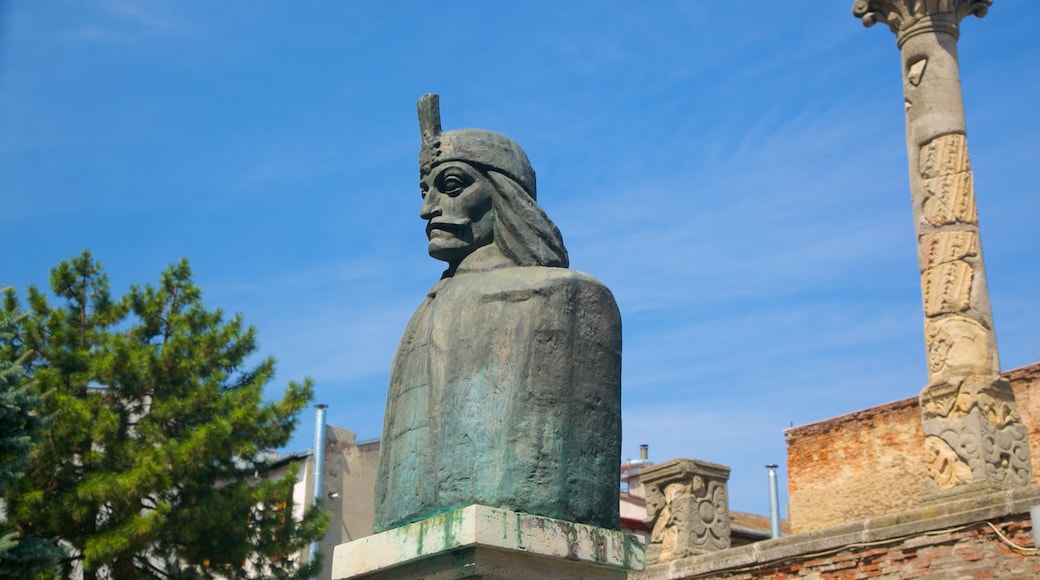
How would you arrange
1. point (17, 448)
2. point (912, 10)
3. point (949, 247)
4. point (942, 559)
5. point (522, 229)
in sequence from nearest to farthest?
point (522, 229) → point (942, 559) → point (17, 448) → point (949, 247) → point (912, 10)

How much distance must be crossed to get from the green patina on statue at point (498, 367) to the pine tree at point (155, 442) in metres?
10.2

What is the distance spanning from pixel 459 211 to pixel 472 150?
0.24m

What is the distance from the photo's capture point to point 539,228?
15.5 ft

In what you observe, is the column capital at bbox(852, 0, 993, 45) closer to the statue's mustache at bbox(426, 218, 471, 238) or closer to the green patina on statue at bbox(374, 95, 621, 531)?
the green patina on statue at bbox(374, 95, 621, 531)

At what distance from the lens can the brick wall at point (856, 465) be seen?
20828mm

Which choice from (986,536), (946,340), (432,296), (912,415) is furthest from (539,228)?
(912,415)

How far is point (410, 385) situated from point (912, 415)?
58.0 ft

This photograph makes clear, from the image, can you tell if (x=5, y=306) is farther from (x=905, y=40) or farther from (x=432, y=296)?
(x=432, y=296)

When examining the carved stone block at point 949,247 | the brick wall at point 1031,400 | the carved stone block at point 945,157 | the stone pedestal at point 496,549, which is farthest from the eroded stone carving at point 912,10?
the stone pedestal at point 496,549

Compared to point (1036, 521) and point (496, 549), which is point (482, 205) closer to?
point (496, 549)

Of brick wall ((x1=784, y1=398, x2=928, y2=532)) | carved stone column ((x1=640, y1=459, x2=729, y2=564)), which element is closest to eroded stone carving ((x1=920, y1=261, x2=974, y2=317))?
carved stone column ((x1=640, y1=459, x2=729, y2=564))

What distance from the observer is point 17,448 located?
11742 mm

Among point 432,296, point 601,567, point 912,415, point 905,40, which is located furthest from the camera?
point 912,415

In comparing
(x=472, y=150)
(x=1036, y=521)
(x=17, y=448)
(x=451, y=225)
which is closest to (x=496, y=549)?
(x=451, y=225)
